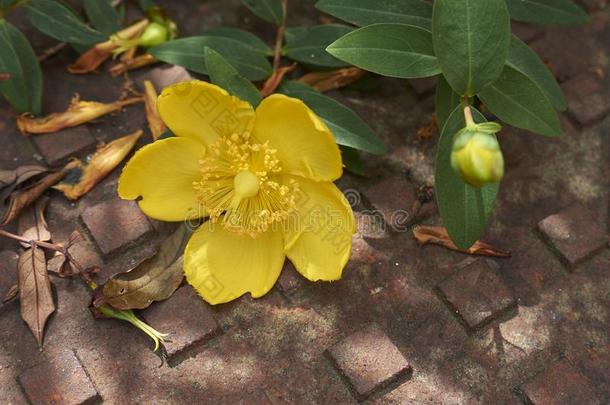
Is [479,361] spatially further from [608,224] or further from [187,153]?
[187,153]

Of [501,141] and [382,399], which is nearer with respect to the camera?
[382,399]

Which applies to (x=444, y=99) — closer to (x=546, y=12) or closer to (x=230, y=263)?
(x=546, y=12)

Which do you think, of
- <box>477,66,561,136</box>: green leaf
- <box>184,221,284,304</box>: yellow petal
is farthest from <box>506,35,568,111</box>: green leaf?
<box>184,221,284,304</box>: yellow petal

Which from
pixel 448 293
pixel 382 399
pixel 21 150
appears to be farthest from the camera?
pixel 21 150

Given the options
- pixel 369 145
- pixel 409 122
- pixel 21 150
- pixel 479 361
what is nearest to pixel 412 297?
pixel 479 361

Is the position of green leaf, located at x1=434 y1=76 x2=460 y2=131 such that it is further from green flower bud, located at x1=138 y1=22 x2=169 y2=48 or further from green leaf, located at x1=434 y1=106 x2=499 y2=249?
green flower bud, located at x1=138 y1=22 x2=169 y2=48

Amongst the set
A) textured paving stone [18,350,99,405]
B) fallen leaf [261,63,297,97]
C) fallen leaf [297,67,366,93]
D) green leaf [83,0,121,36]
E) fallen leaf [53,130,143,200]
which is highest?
green leaf [83,0,121,36]
